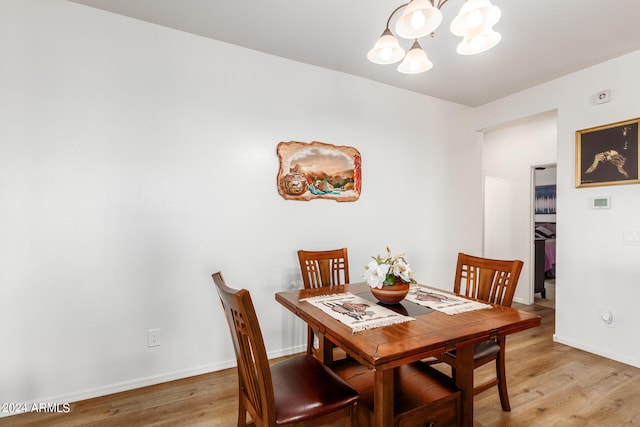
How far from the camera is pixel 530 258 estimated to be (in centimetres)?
429

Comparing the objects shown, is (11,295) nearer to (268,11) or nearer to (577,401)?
(268,11)

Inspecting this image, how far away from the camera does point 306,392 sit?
138 cm

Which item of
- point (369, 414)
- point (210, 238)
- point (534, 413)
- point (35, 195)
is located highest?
point (35, 195)

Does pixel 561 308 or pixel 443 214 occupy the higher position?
pixel 443 214

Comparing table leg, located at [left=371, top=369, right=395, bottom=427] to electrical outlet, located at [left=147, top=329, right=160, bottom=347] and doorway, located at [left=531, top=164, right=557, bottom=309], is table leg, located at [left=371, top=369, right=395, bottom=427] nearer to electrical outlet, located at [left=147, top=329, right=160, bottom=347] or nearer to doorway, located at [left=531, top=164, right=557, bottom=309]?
electrical outlet, located at [left=147, top=329, right=160, bottom=347]

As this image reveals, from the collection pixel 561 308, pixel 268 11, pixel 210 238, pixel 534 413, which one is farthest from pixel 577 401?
pixel 268 11

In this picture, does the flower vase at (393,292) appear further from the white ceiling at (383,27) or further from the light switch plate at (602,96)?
the light switch plate at (602,96)

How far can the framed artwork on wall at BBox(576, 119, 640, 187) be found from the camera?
2.66 meters

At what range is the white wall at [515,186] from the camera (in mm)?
4199

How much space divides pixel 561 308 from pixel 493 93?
7.83 ft

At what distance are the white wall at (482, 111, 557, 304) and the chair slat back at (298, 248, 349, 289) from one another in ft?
9.64

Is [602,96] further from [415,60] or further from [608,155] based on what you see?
[415,60]

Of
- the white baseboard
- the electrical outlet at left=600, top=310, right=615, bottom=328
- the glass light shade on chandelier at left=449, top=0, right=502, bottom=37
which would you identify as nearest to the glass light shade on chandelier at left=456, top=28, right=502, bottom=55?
the glass light shade on chandelier at left=449, top=0, right=502, bottom=37

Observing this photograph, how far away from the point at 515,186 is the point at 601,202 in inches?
66.2
